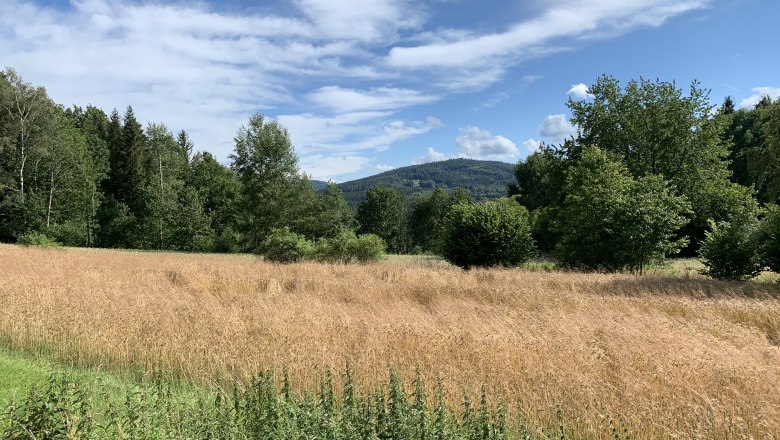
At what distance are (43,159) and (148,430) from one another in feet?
167

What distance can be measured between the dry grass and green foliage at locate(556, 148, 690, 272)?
8341 millimetres

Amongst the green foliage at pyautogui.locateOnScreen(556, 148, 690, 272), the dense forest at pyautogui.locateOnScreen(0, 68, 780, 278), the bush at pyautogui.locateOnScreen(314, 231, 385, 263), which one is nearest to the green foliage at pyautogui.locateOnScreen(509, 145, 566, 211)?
the dense forest at pyautogui.locateOnScreen(0, 68, 780, 278)

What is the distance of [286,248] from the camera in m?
24.8

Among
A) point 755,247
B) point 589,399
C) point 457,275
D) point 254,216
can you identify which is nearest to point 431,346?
point 589,399

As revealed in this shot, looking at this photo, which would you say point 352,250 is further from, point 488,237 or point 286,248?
point 488,237

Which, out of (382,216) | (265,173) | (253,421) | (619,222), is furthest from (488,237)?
(382,216)

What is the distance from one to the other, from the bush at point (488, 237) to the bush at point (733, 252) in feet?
24.9

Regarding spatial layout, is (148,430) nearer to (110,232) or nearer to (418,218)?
(110,232)

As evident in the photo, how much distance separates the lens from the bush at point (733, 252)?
55.4 feet

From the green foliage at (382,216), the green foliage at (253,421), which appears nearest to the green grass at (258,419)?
the green foliage at (253,421)

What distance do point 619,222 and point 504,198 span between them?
10528 mm

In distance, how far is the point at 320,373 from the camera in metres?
5.85

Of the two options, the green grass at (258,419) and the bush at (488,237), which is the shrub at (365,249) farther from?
the green grass at (258,419)

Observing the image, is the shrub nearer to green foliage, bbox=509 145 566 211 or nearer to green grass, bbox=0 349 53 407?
green grass, bbox=0 349 53 407
